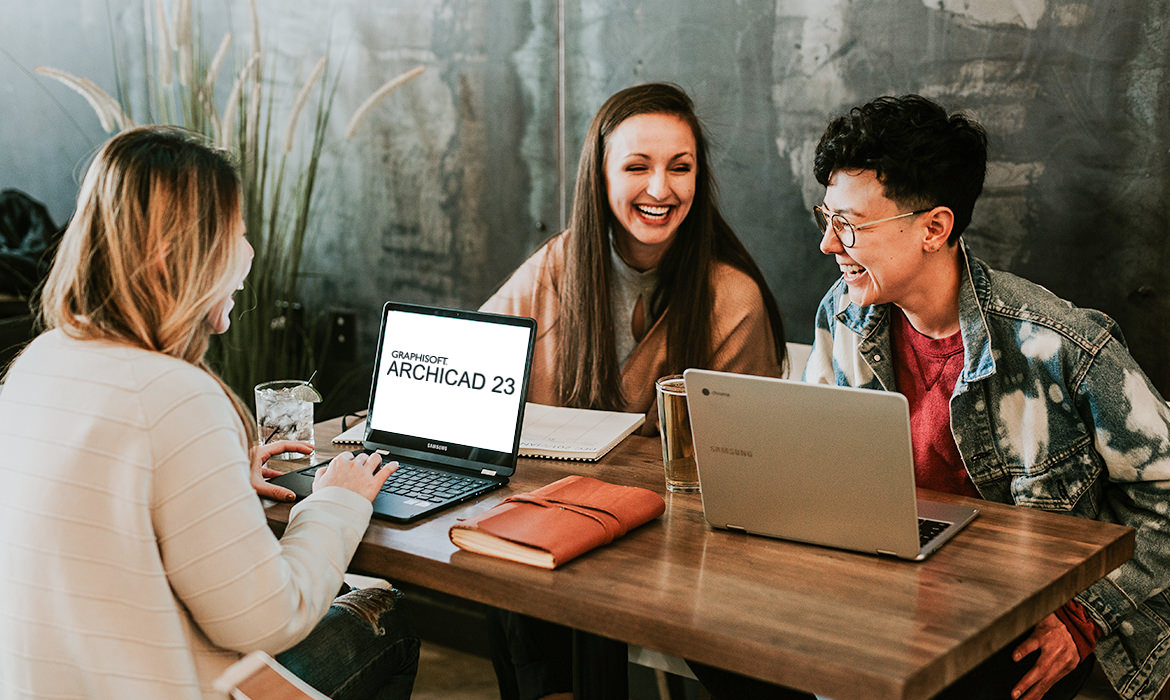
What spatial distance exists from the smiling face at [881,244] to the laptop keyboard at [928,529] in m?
0.49

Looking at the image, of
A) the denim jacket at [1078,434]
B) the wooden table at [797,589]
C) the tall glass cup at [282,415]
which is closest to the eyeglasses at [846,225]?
the denim jacket at [1078,434]

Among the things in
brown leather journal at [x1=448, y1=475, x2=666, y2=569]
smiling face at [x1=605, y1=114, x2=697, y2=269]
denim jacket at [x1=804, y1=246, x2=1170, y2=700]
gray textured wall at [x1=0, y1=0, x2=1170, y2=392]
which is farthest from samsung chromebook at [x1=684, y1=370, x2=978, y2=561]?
gray textured wall at [x1=0, y1=0, x2=1170, y2=392]

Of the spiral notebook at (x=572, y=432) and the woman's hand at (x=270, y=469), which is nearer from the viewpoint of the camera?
the woman's hand at (x=270, y=469)

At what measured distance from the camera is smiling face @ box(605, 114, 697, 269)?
232cm

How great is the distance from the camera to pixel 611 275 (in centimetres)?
241

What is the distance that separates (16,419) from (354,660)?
62 cm

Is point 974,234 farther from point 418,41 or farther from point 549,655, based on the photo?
point 418,41

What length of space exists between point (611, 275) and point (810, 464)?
3.59 ft

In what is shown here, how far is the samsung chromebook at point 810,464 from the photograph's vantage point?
1.32 metres

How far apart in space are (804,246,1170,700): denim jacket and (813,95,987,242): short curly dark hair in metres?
0.12

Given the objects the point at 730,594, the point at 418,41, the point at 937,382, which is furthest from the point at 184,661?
the point at 418,41

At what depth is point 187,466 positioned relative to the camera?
1223 mm

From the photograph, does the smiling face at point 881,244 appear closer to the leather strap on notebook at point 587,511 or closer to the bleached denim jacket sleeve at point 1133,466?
the bleached denim jacket sleeve at point 1133,466

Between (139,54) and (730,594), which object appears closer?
(730,594)
